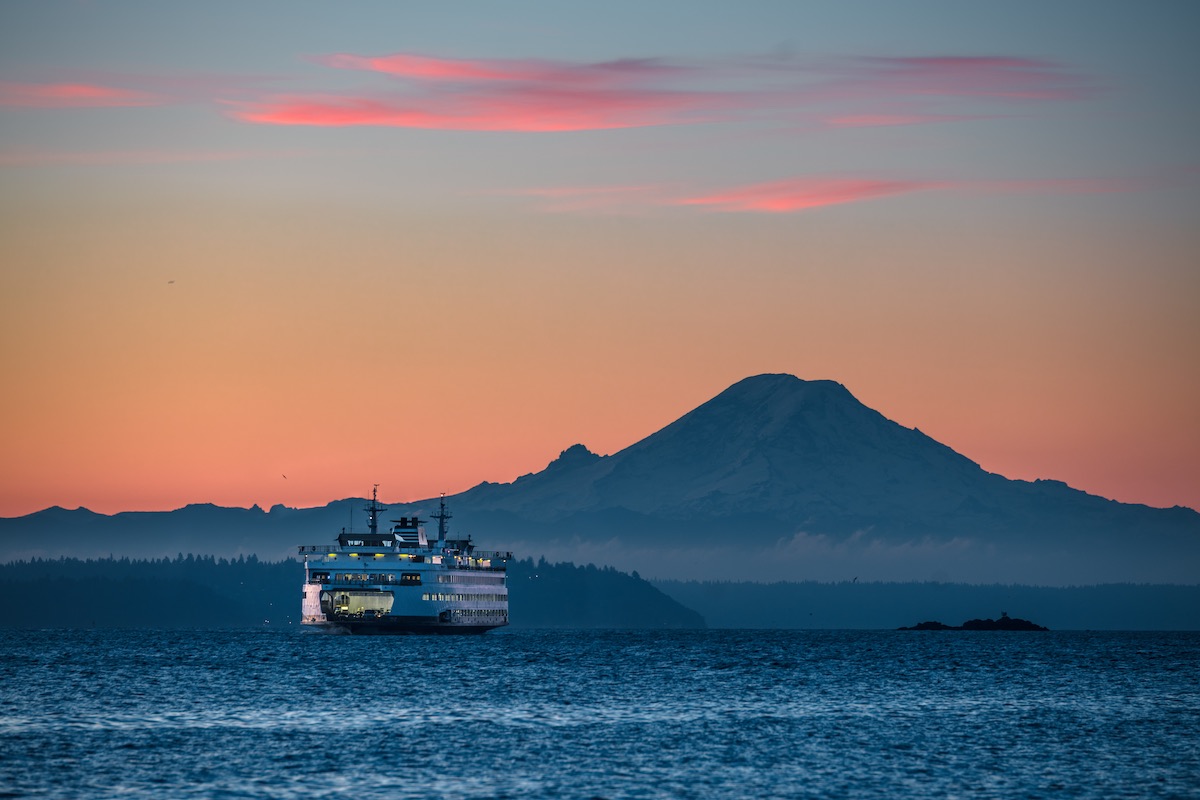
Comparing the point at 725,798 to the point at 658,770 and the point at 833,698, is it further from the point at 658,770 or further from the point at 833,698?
the point at 833,698

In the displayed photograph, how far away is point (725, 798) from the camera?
75938mm

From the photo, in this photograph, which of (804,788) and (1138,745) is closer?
(804,788)

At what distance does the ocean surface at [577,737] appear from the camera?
78.7 metres

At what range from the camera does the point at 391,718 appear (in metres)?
112

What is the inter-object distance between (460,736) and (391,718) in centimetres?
1297

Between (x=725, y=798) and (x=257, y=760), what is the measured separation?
25.4m

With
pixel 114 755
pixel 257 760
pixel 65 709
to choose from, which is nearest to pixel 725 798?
pixel 257 760

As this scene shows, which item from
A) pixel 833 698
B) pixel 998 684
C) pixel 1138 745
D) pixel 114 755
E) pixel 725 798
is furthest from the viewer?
pixel 998 684

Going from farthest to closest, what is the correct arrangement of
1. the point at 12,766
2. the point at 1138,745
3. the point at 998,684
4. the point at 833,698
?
the point at 998,684 → the point at 833,698 → the point at 1138,745 → the point at 12,766

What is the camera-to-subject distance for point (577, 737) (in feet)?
334

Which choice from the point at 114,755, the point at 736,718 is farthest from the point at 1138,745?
the point at 114,755

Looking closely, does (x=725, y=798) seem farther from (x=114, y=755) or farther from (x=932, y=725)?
(x=932, y=725)

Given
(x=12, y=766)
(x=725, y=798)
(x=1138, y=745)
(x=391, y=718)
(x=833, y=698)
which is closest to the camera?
(x=725, y=798)

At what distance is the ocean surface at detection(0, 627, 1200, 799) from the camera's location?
7869 centimetres
